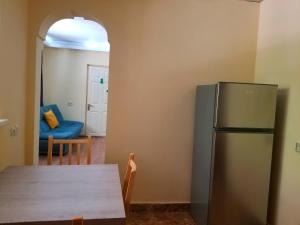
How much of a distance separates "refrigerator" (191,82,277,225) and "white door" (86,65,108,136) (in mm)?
4855

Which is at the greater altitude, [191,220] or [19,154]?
[19,154]

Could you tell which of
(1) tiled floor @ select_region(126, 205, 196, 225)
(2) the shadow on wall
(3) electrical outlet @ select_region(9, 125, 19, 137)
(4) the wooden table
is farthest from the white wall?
(2) the shadow on wall

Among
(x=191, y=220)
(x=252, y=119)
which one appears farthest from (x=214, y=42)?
(x=191, y=220)

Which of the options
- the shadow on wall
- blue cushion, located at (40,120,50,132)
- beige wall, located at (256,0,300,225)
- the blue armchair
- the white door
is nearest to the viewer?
beige wall, located at (256,0,300,225)

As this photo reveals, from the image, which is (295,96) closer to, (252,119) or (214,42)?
(252,119)

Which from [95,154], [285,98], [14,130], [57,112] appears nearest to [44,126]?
[57,112]

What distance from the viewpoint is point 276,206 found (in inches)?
96.5

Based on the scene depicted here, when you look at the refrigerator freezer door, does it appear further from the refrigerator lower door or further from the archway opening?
the archway opening

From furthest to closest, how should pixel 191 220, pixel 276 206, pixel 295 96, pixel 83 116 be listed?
pixel 83 116 < pixel 191 220 < pixel 276 206 < pixel 295 96

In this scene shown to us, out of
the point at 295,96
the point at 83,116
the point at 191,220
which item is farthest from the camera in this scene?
the point at 83,116

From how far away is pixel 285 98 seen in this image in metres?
2.36

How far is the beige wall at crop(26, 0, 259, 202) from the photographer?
8.88 feet

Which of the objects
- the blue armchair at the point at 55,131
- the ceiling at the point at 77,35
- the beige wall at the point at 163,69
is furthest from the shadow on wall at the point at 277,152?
the blue armchair at the point at 55,131

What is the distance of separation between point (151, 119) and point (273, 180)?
1462mm
